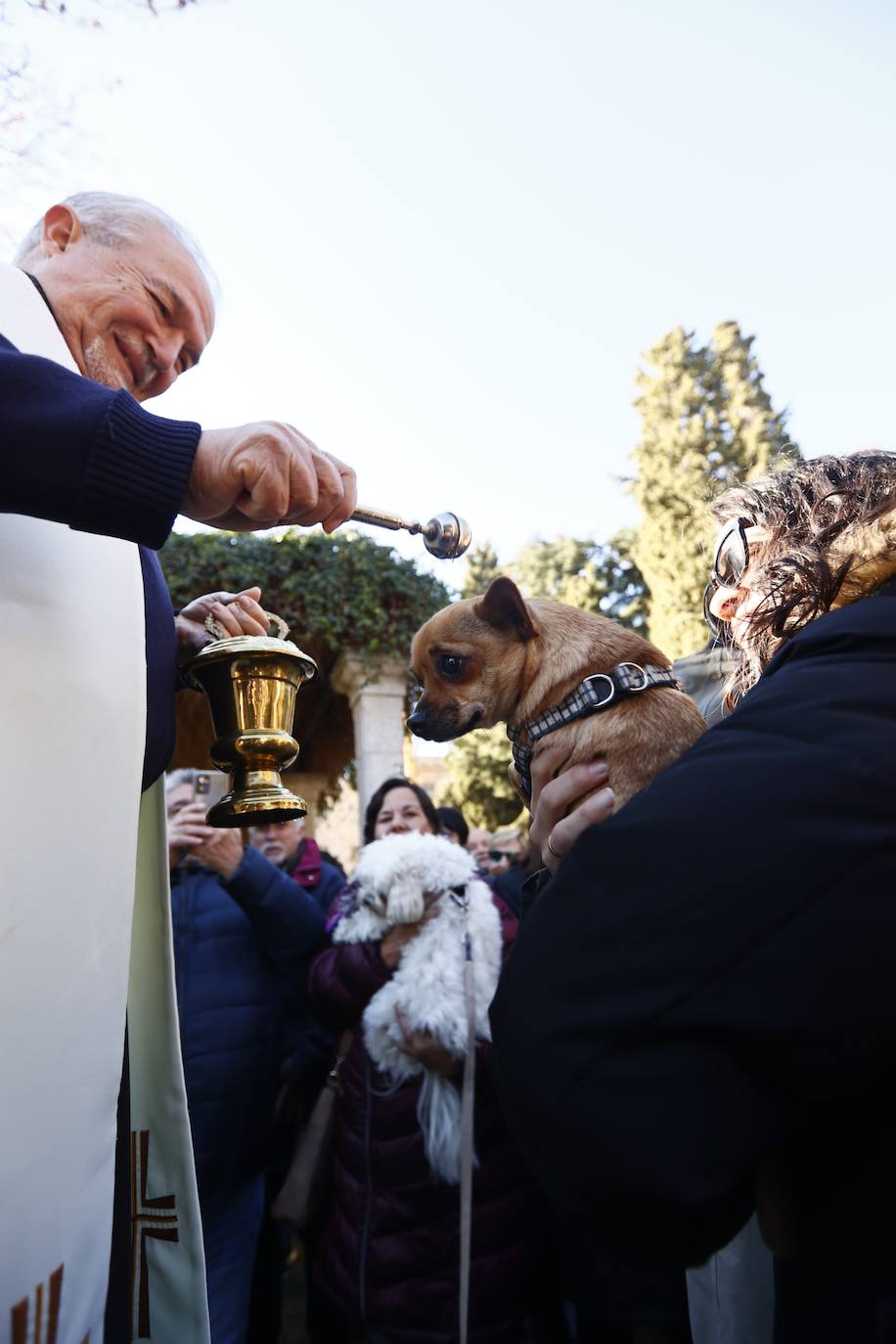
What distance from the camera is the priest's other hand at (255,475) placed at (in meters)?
0.97

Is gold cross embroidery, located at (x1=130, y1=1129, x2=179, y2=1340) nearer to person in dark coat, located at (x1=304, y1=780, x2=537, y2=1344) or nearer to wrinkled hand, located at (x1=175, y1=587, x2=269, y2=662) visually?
wrinkled hand, located at (x1=175, y1=587, x2=269, y2=662)

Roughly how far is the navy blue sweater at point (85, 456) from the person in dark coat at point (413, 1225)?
2.46 m

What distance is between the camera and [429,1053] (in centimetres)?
283

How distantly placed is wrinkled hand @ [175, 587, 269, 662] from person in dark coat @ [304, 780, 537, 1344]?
1.87 m

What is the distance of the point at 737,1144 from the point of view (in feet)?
2.18

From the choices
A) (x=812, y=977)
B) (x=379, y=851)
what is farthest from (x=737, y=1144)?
(x=379, y=851)

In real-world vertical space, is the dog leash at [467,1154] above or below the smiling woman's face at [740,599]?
below

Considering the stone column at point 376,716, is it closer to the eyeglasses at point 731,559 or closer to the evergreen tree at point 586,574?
the eyeglasses at point 731,559

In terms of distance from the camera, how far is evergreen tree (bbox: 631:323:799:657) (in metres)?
20.0

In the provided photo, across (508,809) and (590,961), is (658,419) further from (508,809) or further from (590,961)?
(590,961)

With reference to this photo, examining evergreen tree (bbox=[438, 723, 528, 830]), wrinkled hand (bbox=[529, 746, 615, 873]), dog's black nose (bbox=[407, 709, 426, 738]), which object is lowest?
evergreen tree (bbox=[438, 723, 528, 830])

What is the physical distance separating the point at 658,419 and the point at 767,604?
2413 cm

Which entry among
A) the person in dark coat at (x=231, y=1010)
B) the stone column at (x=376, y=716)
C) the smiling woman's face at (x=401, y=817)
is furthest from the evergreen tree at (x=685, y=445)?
the person in dark coat at (x=231, y=1010)

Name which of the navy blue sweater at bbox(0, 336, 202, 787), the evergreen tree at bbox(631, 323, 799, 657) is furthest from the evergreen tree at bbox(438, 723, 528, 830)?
the navy blue sweater at bbox(0, 336, 202, 787)
